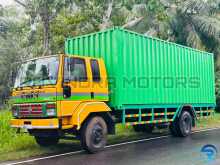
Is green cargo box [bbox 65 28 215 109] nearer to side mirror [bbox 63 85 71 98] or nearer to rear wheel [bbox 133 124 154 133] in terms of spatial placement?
rear wheel [bbox 133 124 154 133]

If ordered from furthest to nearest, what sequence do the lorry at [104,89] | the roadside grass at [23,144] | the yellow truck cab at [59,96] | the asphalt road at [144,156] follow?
1. the roadside grass at [23,144]
2. the lorry at [104,89]
3. the yellow truck cab at [59,96]
4. the asphalt road at [144,156]

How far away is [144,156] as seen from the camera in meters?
8.27

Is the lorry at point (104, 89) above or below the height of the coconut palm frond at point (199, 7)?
below

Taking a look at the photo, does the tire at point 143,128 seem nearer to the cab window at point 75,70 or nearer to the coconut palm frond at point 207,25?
the cab window at point 75,70

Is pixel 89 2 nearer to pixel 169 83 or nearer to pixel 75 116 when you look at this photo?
pixel 169 83

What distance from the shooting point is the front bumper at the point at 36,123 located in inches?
326

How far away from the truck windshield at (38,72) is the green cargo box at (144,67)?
1.87 meters

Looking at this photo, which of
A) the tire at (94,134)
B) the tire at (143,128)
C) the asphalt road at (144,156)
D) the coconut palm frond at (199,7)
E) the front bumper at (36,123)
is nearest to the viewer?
the asphalt road at (144,156)

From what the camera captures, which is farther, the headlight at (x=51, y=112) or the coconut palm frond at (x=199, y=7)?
the coconut palm frond at (x=199, y=7)

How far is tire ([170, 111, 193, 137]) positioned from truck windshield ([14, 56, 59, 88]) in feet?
18.0

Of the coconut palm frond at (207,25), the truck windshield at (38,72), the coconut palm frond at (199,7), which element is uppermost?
the coconut palm frond at (199,7)

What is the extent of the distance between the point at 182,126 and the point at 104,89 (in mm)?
4008

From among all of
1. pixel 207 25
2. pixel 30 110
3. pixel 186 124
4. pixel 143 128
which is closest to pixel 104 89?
pixel 30 110

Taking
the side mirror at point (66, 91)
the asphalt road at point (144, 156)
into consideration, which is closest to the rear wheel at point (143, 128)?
the asphalt road at point (144, 156)
